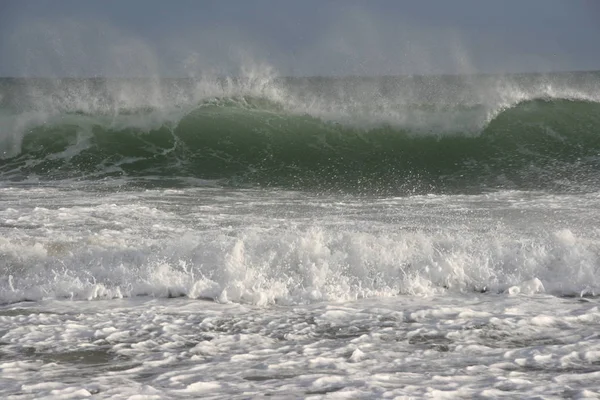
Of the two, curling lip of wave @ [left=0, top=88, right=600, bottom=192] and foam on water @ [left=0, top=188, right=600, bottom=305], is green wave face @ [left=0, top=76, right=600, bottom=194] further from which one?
foam on water @ [left=0, top=188, right=600, bottom=305]

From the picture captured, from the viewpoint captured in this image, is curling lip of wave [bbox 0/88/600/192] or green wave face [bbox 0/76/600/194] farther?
curling lip of wave [bbox 0/88/600/192]

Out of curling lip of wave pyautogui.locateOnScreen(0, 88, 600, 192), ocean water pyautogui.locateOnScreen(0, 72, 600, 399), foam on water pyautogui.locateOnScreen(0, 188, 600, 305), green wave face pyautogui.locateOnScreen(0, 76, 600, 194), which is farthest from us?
curling lip of wave pyautogui.locateOnScreen(0, 88, 600, 192)

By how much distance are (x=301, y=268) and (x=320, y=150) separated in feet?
29.2

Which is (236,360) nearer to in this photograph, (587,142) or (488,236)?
(488,236)

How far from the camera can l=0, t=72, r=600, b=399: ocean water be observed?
4445 mm

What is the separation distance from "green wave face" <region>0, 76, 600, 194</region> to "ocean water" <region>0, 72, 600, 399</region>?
0.09 m

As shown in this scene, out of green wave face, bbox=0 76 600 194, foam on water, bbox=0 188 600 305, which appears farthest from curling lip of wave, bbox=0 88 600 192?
foam on water, bbox=0 188 600 305

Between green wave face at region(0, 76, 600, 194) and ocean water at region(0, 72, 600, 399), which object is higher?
green wave face at region(0, 76, 600, 194)

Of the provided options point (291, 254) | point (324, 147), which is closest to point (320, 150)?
point (324, 147)

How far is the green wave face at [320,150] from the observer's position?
1327 cm

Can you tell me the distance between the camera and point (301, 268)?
6.99 m

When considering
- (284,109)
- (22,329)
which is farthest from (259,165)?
(22,329)

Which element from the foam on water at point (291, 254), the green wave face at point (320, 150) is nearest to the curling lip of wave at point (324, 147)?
the green wave face at point (320, 150)

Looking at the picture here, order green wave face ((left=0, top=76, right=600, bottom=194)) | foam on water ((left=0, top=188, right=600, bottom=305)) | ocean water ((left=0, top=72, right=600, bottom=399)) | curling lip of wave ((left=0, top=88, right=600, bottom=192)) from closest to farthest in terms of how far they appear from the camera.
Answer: ocean water ((left=0, top=72, right=600, bottom=399))
foam on water ((left=0, top=188, right=600, bottom=305))
green wave face ((left=0, top=76, right=600, bottom=194))
curling lip of wave ((left=0, top=88, right=600, bottom=192))
